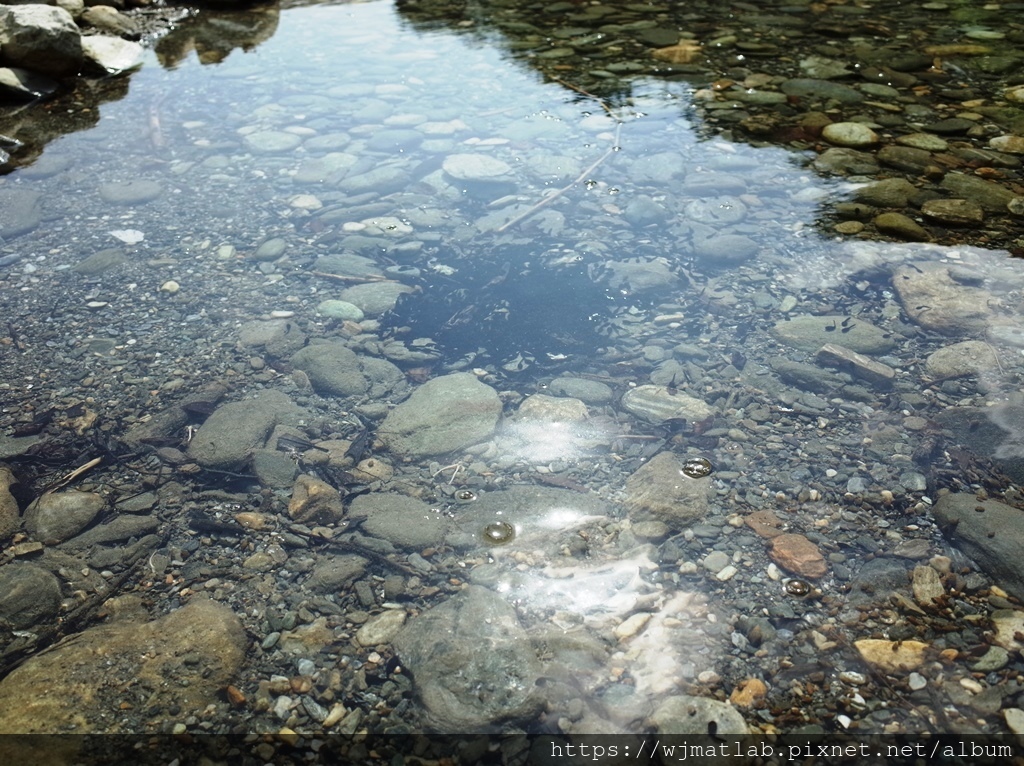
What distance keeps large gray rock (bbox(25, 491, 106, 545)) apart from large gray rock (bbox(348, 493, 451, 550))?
84cm

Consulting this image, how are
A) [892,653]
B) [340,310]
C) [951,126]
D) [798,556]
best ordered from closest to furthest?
[892,653] → [798,556] → [340,310] → [951,126]

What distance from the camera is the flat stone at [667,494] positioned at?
86.3 inches

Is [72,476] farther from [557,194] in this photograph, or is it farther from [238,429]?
[557,194]

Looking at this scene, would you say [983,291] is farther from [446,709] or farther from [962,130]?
[446,709]

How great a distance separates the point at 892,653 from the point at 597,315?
1.68 m

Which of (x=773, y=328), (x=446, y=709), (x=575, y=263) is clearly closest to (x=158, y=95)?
(x=575, y=263)

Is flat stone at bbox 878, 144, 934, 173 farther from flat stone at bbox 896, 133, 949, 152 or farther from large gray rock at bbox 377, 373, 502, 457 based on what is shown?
large gray rock at bbox 377, 373, 502, 457

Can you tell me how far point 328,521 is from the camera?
2.28 m

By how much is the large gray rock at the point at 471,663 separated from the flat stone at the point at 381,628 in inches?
1.1

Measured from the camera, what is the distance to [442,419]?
2.58 m

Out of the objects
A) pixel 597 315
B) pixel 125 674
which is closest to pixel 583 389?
pixel 597 315

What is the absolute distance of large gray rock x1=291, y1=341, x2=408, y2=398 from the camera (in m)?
2.78

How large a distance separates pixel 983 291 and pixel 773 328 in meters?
0.90

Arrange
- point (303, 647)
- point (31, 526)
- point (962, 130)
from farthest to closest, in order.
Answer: point (962, 130), point (31, 526), point (303, 647)
